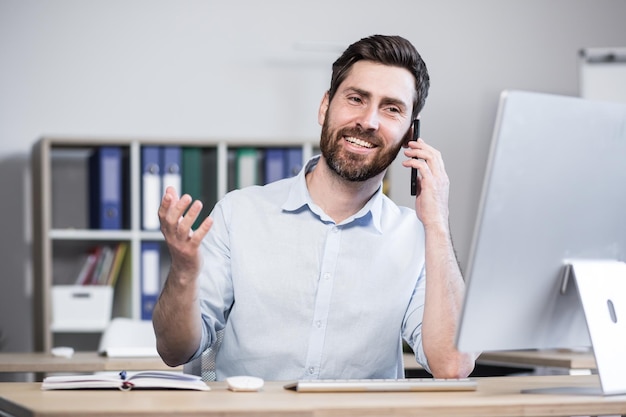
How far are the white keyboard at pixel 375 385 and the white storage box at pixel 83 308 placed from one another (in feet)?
8.22

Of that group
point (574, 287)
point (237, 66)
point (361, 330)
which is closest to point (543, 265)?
point (574, 287)

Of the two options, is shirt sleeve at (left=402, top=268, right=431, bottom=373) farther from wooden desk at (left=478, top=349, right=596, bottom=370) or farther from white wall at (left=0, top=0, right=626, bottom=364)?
white wall at (left=0, top=0, right=626, bottom=364)

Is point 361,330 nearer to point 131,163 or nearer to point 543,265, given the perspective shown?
point 543,265

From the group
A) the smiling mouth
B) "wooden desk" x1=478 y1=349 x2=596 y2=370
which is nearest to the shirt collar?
the smiling mouth

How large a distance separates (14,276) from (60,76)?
A: 955 mm

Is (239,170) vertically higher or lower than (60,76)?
lower

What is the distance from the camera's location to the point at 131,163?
154 inches

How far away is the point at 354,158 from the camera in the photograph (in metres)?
2.03

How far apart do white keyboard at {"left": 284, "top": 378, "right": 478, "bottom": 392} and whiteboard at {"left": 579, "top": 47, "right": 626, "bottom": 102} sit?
292 centimetres

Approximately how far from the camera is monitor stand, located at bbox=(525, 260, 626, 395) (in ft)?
4.68

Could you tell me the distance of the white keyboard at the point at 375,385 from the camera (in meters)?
1.44

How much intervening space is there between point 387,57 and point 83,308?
226cm

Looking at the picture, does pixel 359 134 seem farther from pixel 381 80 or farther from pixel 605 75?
pixel 605 75

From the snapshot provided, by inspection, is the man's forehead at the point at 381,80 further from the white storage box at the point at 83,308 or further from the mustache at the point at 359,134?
the white storage box at the point at 83,308
